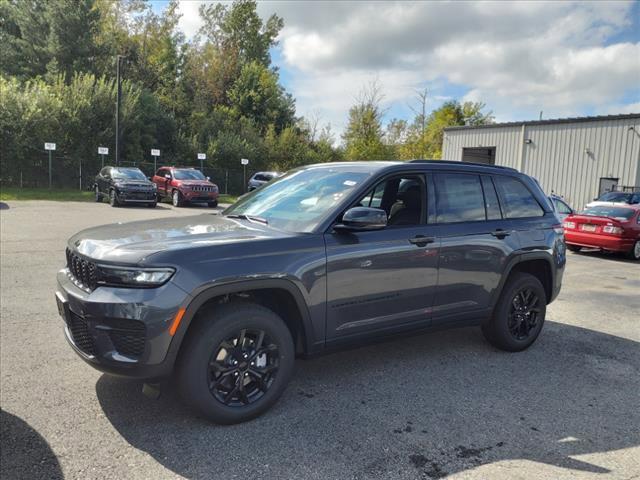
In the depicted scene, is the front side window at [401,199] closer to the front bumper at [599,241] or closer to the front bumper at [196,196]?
the front bumper at [599,241]

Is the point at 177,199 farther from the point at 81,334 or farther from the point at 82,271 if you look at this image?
the point at 81,334

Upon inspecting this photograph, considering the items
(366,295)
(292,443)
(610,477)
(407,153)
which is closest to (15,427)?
(292,443)

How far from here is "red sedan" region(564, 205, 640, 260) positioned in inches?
473

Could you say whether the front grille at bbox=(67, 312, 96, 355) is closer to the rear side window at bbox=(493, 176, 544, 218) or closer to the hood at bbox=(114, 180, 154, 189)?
the rear side window at bbox=(493, 176, 544, 218)

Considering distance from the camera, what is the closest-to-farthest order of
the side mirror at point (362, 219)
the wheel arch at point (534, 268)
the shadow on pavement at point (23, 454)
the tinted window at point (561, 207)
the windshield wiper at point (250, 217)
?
1. the shadow on pavement at point (23, 454)
2. the side mirror at point (362, 219)
3. the windshield wiper at point (250, 217)
4. the wheel arch at point (534, 268)
5. the tinted window at point (561, 207)

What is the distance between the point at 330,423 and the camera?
3.40 meters

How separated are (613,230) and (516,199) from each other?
8.71 m

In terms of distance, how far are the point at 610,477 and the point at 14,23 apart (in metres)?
45.9

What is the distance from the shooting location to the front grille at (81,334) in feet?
10.2

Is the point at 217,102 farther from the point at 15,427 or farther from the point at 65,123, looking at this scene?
the point at 15,427

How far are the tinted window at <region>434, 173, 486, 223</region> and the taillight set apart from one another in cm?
921

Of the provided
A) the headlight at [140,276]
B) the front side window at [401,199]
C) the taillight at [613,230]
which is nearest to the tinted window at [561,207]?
the taillight at [613,230]

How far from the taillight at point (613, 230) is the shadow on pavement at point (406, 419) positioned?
8.40 metres

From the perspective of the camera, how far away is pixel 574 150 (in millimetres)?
25359
